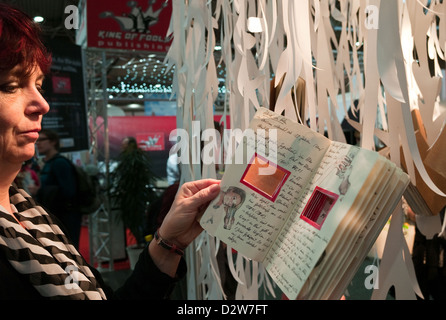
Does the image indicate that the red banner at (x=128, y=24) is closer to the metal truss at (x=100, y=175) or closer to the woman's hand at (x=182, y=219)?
the metal truss at (x=100, y=175)

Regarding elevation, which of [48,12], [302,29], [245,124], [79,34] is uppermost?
[48,12]

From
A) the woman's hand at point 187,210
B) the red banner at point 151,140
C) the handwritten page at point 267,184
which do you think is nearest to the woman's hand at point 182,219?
the woman's hand at point 187,210

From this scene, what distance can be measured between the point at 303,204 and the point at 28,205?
552 millimetres

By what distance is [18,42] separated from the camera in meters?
0.65

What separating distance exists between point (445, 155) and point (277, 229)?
0.85ft

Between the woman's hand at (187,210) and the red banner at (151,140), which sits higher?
the woman's hand at (187,210)

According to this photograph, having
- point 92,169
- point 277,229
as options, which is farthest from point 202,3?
point 92,169

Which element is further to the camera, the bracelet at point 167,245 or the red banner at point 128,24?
the red banner at point 128,24

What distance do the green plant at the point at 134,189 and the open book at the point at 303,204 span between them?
129 inches

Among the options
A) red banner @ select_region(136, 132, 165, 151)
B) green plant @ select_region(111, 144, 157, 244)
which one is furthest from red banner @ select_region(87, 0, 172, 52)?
red banner @ select_region(136, 132, 165, 151)

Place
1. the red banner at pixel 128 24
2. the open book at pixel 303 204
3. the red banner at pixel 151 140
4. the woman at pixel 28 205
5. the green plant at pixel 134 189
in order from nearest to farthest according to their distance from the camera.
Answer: the open book at pixel 303 204, the woman at pixel 28 205, the red banner at pixel 128 24, the green plant at pixel 134 189, the red banner at pixel 151 140

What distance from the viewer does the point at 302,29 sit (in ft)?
1.72

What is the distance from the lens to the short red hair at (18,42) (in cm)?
63
